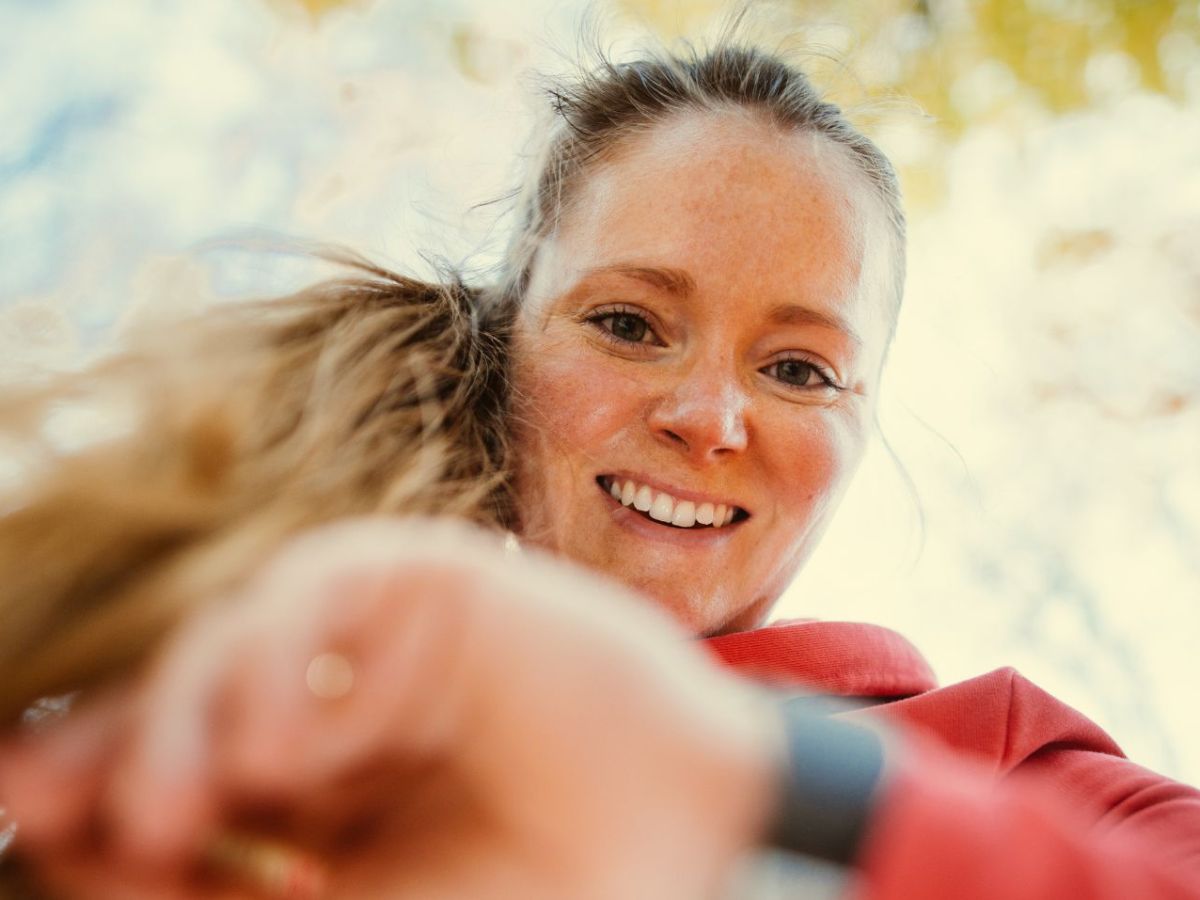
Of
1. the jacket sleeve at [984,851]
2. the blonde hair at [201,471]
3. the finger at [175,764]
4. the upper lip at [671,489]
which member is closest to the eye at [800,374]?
the upper lip at [671,489]

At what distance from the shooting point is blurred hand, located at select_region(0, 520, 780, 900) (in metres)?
0.28

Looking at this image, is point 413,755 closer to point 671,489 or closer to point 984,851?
point 984,851

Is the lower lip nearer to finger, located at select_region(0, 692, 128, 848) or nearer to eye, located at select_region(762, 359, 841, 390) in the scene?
eye, located at select_region(762, 359, 841, 390)

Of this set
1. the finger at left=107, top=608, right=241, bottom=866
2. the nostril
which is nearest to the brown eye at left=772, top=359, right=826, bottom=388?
the nostril

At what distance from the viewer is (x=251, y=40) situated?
63.3 inches

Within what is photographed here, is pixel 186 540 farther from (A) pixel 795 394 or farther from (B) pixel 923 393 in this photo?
(B) pixel 923 393

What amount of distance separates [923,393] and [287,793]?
1363 mm

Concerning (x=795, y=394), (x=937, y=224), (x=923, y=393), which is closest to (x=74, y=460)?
(x=795, y=394)

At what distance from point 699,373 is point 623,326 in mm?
86

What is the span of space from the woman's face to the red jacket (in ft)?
0.30

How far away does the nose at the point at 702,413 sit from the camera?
77cm

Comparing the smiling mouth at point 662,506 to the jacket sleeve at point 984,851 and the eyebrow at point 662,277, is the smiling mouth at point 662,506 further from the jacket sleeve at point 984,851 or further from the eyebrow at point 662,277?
the jacket sleeve at point 984,851

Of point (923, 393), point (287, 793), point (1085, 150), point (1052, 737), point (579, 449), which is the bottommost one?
point (287, 793)

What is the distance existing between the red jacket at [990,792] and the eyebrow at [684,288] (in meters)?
0.23
